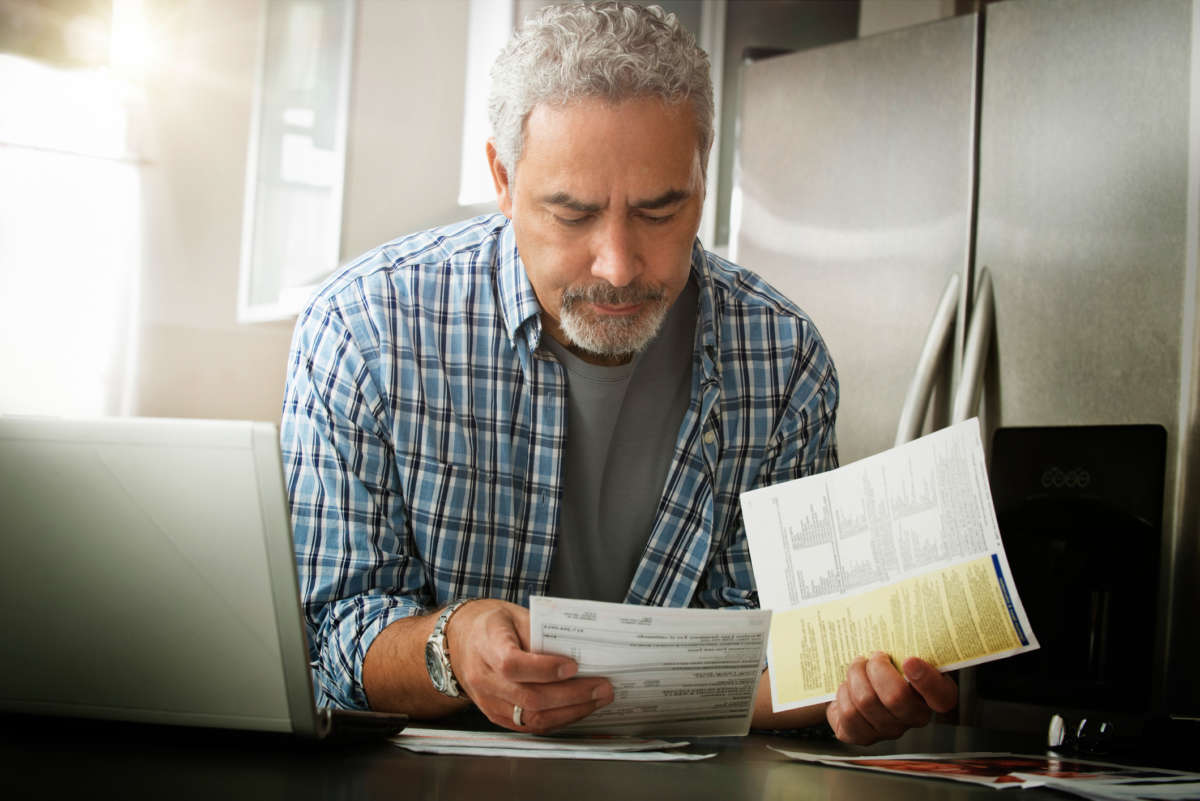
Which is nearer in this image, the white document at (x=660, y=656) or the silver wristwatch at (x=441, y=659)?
the white document at (x=660, y=656)

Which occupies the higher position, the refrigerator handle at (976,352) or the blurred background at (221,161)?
the blurred background at (221,161)

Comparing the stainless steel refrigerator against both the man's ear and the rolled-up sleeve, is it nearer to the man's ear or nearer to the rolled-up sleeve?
the man's ear

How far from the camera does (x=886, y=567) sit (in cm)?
98

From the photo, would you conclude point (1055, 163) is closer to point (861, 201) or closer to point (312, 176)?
point (861, 201)

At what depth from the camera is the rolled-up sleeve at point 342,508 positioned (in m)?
1.18

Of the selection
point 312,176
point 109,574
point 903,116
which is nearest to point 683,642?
point 109,574

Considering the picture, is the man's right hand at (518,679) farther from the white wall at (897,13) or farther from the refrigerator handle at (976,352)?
the white wall at (897,13)

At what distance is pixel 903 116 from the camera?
218 centimetres

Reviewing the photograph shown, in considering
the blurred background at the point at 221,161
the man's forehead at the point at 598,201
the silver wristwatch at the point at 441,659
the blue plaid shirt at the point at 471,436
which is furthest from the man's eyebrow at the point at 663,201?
the blurred background at the point at 221,161

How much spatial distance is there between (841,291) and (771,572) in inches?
52.7

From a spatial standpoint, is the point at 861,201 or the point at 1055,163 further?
the point at 861,201

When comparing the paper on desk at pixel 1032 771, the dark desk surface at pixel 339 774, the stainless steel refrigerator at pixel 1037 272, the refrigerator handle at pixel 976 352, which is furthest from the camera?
the refrigerator handle at pixel 976 352

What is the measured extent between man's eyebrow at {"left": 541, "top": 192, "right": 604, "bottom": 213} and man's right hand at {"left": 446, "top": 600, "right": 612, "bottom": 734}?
47cm

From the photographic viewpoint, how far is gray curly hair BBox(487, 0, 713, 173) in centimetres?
125
